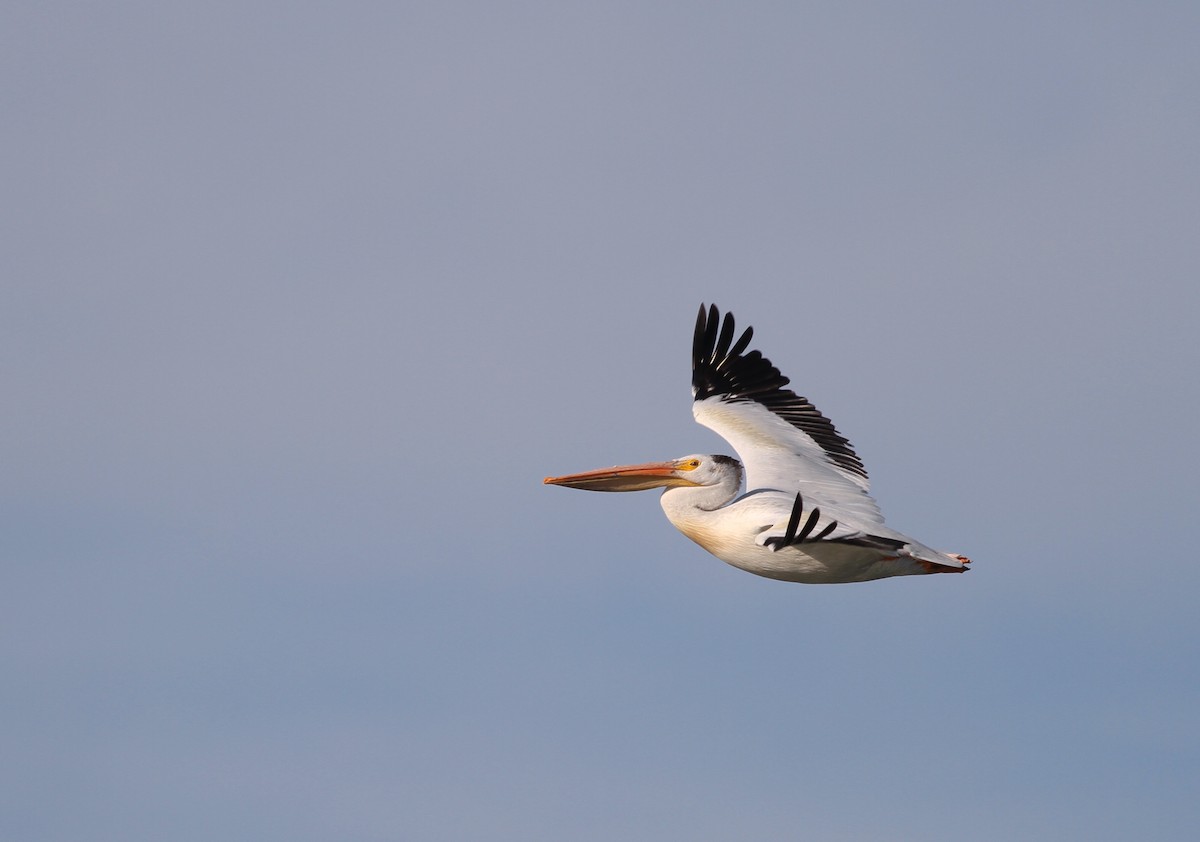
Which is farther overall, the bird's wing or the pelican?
the bird's wing

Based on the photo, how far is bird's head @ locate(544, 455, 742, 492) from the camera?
13500 millimetres

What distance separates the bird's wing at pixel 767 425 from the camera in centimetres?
1343

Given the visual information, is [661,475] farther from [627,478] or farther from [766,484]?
[766,484]

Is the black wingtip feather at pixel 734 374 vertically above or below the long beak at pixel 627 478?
above

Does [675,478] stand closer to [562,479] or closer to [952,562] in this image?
[562,479]

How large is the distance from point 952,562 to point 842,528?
1337 mm

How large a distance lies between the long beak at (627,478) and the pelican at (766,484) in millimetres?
12

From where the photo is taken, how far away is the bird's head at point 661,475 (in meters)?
13.5

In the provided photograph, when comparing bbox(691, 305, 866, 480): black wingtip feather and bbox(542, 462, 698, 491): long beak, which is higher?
bbox(691, 305, 866, 480): black wingtip feather

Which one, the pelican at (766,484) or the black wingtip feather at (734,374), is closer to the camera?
the pelican at (766,484)

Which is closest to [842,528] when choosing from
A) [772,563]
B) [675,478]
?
[772,563]

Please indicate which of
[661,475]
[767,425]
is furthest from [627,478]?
[767,425]

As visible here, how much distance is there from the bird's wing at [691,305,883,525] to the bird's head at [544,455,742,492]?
269 millimetres

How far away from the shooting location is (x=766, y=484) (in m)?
13.4
